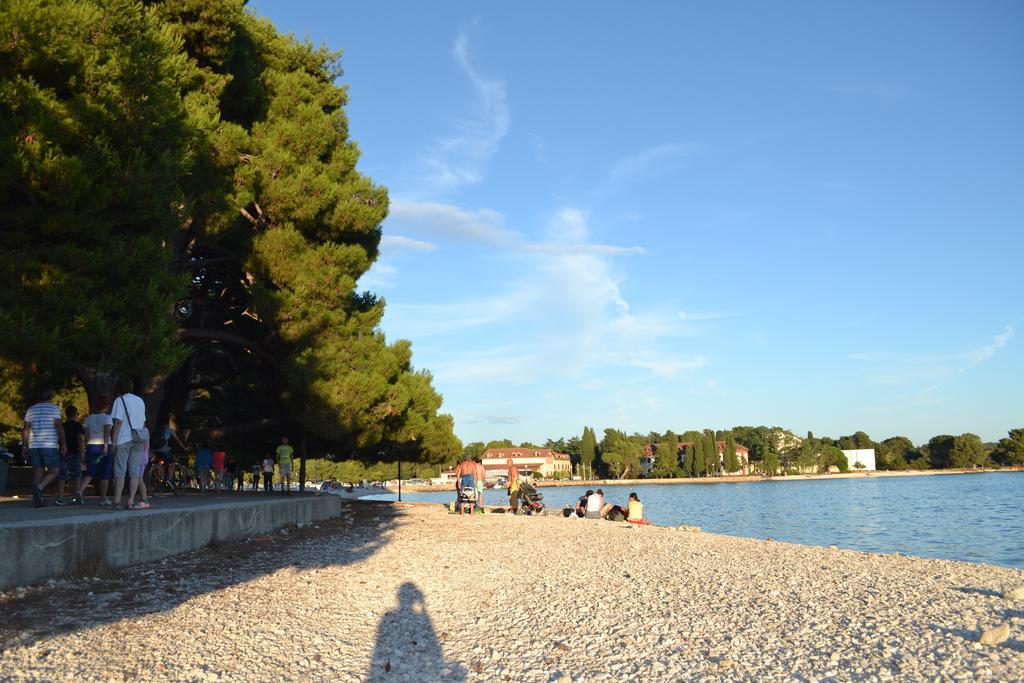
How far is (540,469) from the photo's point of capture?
155875 mm

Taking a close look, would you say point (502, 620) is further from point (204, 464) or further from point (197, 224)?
point (204, 464)

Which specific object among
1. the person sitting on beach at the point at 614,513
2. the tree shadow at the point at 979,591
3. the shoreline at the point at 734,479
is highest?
the tree shadow at the point at 979,591

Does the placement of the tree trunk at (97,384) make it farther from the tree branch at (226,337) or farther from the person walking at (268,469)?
the person walking at (268,469)

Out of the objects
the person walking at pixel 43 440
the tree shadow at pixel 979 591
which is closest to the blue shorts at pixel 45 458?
the person walking at pixel 43 440

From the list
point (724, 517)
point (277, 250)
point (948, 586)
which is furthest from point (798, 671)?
point (724, 517)

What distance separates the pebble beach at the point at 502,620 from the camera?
4715mm

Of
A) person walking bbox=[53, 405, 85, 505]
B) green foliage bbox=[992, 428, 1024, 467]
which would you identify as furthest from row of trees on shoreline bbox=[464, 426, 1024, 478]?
person walking bbox=[53, 405, 85, 505]

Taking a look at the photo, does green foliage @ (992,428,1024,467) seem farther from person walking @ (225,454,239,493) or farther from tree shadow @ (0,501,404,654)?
tree shadow @ (0,501,404,654)

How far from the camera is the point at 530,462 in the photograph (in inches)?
6319

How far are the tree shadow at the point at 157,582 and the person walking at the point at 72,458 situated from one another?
212 cm

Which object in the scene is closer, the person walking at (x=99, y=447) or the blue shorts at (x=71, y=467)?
the person walking at (x=99, y=447)

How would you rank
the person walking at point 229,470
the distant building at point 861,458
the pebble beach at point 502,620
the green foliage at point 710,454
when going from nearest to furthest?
the pebble beach at point 502,620 → the person walking at point 229,470 → the green foliage at point 710,454 → the distant building at point 861,458

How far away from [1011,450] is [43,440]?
15981cm

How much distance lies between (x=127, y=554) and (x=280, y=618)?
2.74 meters
